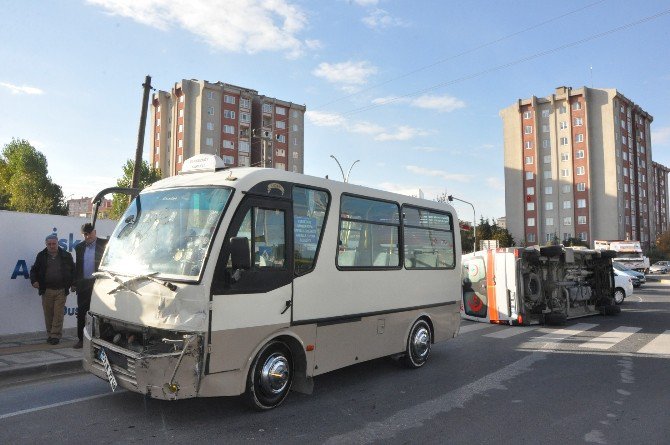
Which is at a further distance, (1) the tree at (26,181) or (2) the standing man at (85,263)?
(1) the tree at (26,181)

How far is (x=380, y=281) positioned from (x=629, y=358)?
205 inches

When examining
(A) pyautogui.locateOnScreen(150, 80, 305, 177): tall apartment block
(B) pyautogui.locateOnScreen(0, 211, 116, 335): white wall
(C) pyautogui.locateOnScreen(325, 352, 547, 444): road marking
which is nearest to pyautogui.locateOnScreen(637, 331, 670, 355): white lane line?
(C) pyautogui.locateOnScreen(325, 352, 547, 444): road marking

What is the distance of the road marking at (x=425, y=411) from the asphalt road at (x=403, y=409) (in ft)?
0.04

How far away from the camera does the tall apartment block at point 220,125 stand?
72.6m

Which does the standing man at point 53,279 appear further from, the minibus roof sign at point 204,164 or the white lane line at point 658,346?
the white lane line at point 658,346

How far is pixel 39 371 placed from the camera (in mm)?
6441

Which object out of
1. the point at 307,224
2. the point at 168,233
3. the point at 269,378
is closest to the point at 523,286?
the point at 307,224

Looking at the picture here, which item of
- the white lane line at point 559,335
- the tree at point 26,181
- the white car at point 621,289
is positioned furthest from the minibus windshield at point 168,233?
the tree at point 26,181

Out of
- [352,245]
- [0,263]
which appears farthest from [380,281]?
[0,263]

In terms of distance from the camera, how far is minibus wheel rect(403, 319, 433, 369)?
732 centimetres

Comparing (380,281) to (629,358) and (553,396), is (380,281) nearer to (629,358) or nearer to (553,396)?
(553,396)

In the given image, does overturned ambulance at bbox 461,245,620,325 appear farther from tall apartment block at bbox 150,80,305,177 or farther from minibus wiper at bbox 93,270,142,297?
tall apartment block at bbox 150,80,305,177

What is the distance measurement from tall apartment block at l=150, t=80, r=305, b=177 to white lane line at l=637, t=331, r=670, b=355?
203 ft

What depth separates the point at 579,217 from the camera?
73.2 metres
